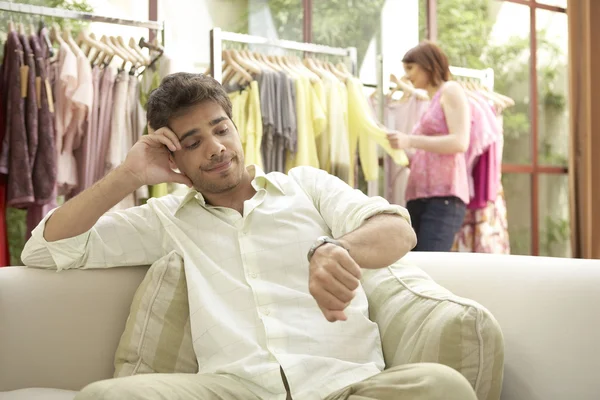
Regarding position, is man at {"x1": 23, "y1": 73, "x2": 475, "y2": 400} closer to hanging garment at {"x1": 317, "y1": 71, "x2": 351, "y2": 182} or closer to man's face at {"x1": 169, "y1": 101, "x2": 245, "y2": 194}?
man's face at {"x1": 169, "y1": 101, "x2": 245, "y2": 194}

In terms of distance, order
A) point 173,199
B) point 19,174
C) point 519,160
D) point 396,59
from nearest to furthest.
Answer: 1. point 173,199
2. point 19,174
3. point 396,59
4. point 519,160

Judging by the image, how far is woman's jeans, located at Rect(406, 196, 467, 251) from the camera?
10.6 feet

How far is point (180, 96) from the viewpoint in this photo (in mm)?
1726

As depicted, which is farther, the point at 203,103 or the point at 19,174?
the point at 19,174

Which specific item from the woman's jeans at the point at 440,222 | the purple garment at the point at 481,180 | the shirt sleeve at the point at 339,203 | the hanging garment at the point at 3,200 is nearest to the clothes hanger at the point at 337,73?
the woman's jeans at the point at 440,222

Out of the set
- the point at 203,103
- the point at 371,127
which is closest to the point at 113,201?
the point at 203,103

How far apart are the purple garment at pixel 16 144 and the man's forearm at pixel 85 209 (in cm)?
112

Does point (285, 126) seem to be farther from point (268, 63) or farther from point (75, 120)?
point (75, 120)

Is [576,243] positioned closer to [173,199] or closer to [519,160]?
[519,160]

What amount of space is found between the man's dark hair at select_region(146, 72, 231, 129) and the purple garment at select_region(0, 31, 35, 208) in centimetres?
112

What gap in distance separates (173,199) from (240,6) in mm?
2766

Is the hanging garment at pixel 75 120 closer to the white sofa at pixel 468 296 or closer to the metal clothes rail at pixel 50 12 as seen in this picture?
the metal clothes rail at pixel 50 12

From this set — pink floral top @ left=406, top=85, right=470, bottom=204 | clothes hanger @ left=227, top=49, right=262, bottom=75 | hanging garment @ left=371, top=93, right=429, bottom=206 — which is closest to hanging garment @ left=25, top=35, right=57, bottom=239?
Answer: clothes hanger @ left=227, top=49, right=262, bottom=75

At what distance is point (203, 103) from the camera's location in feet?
5.70
